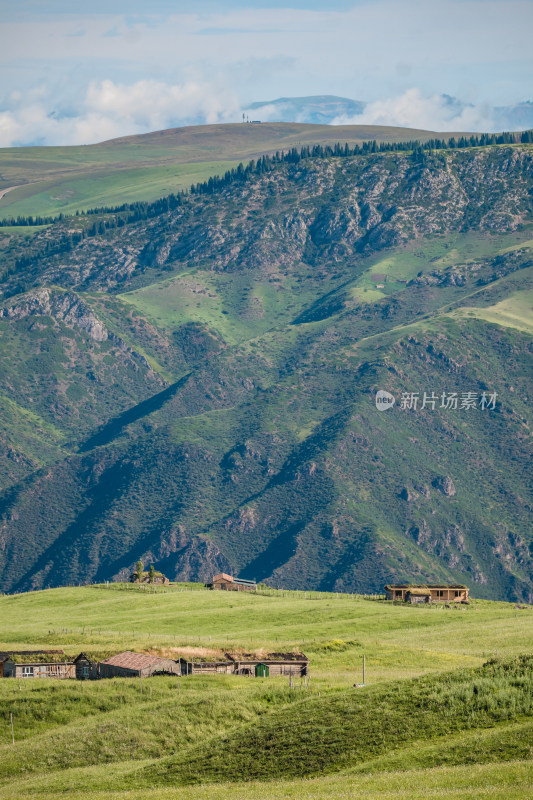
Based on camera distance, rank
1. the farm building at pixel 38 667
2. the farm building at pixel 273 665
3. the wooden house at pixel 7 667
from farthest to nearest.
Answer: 1. the wooden house at pixel 7 667
2. the farm building at pixel 38 667
3. the farm building at pixel 273 665

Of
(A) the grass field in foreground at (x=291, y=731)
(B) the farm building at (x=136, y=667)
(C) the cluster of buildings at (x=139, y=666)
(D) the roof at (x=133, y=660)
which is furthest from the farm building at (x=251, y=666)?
(D) the roof at (x=133, y=660)

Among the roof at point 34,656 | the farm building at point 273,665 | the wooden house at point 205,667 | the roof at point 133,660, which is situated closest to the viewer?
the roof at point 133,660

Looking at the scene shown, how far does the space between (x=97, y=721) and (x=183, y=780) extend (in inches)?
998

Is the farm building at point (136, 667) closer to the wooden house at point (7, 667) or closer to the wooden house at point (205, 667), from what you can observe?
the wooden house at point (205, 667)

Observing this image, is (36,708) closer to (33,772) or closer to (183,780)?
(33,772)

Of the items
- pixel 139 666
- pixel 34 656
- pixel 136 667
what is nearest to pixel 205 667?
pixel 139 666

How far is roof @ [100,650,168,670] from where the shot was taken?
14175 cm

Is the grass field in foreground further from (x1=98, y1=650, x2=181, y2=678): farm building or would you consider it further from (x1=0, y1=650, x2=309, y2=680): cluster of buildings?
(x1=98, y1=650, x2=181, y2=678): farm building

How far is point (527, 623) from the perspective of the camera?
590 ft

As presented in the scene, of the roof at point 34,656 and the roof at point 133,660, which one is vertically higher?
the roof at point 133,660

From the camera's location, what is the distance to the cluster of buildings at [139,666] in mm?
142250

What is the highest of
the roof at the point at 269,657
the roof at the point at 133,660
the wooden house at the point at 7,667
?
the roof at the point at 133,660

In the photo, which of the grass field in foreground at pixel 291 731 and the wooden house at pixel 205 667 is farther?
the wooden house at pixel 205 667

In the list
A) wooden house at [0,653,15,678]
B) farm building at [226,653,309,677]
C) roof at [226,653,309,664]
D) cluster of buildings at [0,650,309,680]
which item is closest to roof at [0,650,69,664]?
cluster of buildings at [0,650,309,680]
